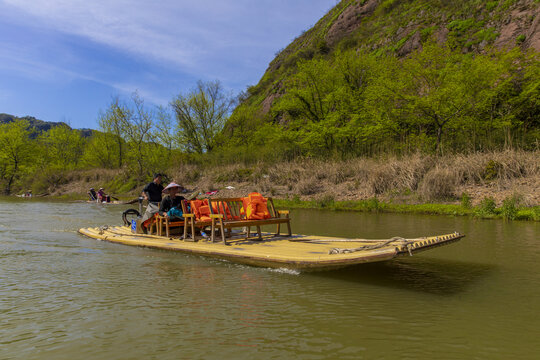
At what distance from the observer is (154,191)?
384 inches

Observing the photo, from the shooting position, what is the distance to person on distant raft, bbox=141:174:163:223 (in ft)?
30.7

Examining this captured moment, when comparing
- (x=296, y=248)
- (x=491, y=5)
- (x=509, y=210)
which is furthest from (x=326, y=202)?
(x=491, y=5)

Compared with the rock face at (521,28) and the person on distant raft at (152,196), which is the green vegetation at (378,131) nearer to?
the rock face at (521,28)

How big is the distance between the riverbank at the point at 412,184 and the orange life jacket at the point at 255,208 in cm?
935

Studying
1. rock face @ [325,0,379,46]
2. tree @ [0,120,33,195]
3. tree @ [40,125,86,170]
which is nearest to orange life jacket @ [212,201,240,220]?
tree @ [0,120,33,195]

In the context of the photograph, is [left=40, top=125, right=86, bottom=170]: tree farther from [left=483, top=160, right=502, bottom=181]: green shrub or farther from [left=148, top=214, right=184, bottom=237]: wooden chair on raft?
[left=483, top=160, right=502, bottom=181]: green shrub

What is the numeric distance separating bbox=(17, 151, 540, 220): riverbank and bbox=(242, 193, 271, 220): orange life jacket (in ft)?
30.7

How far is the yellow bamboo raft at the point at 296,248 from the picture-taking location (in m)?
5.11

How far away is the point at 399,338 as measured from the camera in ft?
11.9

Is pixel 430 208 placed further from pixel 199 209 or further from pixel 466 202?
pixel 199 209

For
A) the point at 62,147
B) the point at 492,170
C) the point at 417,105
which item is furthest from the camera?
the point at 62,147

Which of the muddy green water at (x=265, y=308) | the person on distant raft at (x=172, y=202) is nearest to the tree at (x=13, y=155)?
the person on distant raft at (x=172, y=202)

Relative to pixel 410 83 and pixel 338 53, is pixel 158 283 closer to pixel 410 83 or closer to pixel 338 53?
pixel 410 83

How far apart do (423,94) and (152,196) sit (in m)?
18.2
